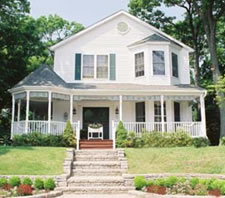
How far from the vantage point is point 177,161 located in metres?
11.6

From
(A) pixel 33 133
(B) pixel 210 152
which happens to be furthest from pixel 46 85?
(B) pixel 210 152

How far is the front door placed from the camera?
17828 mm

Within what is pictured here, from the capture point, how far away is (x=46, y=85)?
15766 mm

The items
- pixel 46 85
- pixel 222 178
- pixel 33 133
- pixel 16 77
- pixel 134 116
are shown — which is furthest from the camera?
pixel 16 77

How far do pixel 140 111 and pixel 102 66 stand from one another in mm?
4049

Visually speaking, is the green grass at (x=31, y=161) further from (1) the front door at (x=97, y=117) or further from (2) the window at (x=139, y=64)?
(2) the window at (x=139, y=64)

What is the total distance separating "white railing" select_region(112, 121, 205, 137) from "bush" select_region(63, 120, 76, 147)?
8.66 feet

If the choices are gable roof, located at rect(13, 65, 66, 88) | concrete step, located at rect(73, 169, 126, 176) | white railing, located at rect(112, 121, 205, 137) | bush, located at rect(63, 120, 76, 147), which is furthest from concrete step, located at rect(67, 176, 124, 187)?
gable roof, located at rect(13, 65, 66, 88)

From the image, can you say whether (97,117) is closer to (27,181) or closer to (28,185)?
(27,181)

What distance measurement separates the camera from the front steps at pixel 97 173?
31.1 ft

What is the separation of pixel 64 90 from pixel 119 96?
329 cm

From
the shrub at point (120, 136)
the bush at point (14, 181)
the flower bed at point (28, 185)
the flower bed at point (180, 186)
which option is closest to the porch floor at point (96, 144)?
the shrub at point (120, 136)

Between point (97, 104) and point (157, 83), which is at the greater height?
point (157, 83)

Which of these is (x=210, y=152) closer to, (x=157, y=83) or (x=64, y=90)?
(x=157, y=83)
